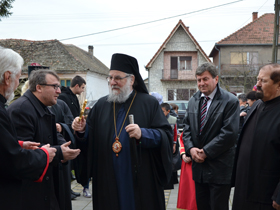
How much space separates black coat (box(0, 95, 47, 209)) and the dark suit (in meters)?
2.17

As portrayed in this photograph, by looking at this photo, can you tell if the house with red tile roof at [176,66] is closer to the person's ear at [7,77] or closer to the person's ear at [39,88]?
the person's ear at [39,88]

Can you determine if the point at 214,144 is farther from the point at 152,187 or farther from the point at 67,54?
the point at 67,54

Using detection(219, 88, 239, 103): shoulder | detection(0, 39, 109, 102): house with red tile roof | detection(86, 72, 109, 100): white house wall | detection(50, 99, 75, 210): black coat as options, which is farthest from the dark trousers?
detection(86, 72, 109, 100): white house wall

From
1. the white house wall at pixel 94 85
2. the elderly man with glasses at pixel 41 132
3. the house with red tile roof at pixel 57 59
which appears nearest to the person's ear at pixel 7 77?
the elderly man with glasses at pixel 41 132

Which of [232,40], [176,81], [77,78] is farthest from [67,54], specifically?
[77,78]

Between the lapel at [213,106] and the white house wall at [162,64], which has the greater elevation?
the white house wall at [162,64]

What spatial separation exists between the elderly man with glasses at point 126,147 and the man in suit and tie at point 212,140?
2.21ft

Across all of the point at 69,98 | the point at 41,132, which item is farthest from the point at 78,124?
Result: the point at 69,98

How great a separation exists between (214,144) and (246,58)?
3070 cm

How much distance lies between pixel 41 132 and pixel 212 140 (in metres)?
2.03

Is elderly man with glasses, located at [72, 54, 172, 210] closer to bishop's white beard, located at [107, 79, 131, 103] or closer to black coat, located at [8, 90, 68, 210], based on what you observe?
bishop's white beard, located at [107, 79, 131, 103]

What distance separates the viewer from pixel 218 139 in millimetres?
3795

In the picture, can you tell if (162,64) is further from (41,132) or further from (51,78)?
(41,132)

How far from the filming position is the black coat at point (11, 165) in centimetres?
230
